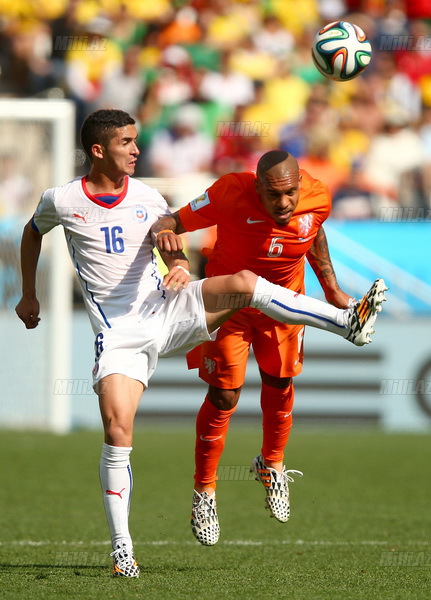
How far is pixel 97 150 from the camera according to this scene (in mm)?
6289

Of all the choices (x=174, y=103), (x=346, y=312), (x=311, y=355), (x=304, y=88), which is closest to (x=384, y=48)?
(x=304, y=88)

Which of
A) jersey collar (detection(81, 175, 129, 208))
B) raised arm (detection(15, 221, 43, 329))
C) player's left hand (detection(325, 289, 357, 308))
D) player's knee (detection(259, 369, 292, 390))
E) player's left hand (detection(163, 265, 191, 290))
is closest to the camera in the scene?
player's left hand (detection(163, 265, 191, 290))

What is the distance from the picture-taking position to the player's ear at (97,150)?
6.28 m

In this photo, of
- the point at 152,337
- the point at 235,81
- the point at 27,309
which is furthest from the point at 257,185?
the point at 235,81

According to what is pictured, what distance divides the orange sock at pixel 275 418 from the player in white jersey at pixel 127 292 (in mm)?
1223

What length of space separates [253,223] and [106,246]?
3.36ft

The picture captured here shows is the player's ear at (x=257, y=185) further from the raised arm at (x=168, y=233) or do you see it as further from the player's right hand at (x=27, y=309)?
the player's right hand at (x=27, y=309)

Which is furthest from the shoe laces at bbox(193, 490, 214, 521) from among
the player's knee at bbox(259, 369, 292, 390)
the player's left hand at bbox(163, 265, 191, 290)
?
the player's left hand at bbox(163, 265, 191, 290)

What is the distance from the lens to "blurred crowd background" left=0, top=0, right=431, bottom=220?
16406mm

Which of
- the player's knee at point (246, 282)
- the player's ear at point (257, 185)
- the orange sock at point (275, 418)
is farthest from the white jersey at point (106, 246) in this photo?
the orange sock at point (275, 418)

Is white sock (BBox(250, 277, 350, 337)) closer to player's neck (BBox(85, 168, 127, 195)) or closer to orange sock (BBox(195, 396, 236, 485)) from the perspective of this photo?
player's neck (BBox(85, 168, 127, 195))

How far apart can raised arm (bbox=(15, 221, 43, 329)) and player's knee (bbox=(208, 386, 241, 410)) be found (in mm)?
1390

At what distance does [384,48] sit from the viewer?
1786 centimetres

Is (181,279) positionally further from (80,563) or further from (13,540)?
(13,540)
